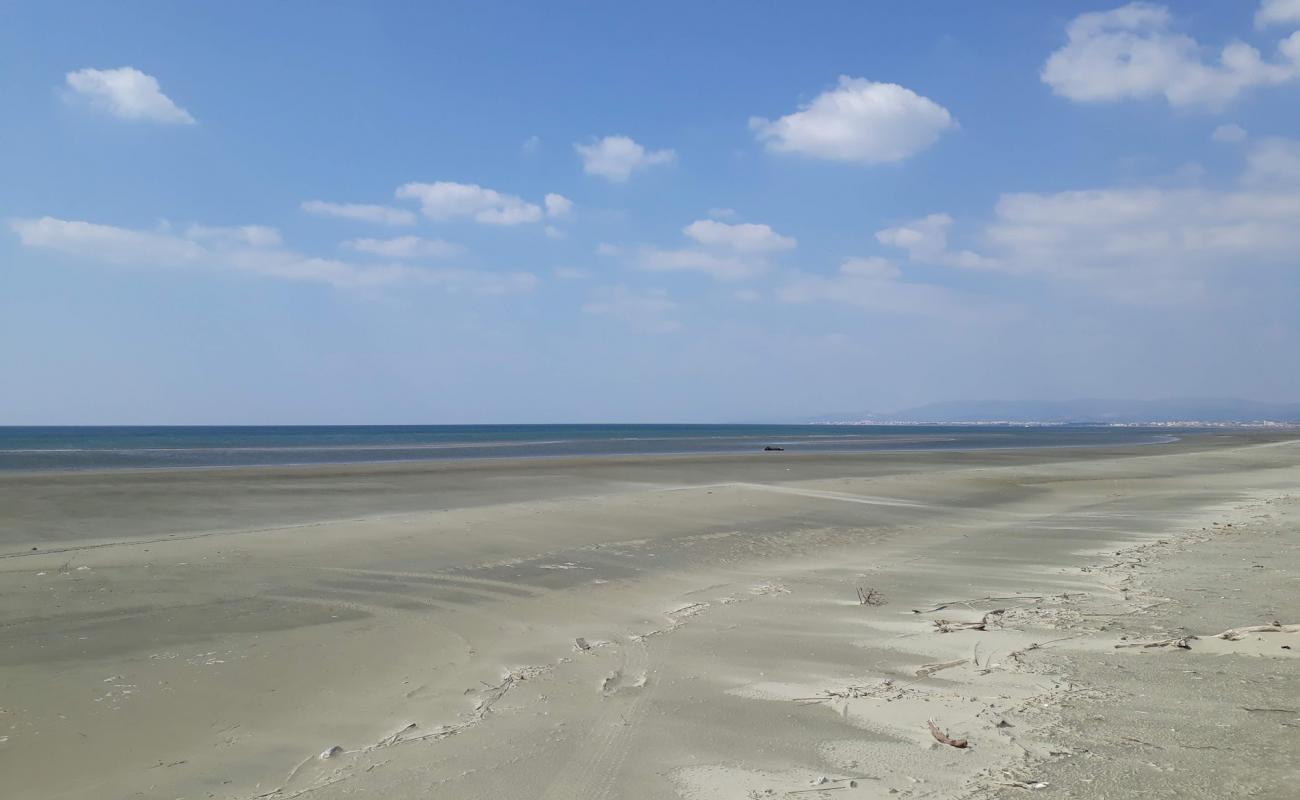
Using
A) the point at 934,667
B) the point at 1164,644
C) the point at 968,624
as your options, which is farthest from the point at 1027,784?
the point at 968,624

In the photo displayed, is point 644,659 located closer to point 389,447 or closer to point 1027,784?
point 1027,784

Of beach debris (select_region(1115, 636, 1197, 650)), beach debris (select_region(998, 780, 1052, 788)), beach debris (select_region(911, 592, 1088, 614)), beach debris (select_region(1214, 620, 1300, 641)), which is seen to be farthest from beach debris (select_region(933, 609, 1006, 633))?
beach debris (select_region(998, 780, 1052, 788))

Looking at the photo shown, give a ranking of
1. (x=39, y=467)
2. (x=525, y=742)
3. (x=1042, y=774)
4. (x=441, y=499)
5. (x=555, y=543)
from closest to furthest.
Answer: (x=1042, y=774)
(x=525, y=742)
(x=555, y=543)
(x=441, y=499)
(x=39, y=467)

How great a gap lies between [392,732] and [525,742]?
955 mm

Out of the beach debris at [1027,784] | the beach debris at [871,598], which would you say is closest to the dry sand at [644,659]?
the beach debris at [1027,784]

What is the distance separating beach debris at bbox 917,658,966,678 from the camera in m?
6.33

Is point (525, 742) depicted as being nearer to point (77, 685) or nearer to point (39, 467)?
point (77, 685)

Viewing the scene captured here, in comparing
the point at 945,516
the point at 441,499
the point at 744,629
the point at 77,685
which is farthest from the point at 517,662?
the point at 441,499

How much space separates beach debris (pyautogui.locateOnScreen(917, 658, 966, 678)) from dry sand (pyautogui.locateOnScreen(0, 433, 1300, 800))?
0.08ft

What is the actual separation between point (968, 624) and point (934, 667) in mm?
1608

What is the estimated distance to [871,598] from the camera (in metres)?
9.32

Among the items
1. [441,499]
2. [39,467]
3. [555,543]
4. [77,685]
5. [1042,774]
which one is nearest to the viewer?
[1042,774]

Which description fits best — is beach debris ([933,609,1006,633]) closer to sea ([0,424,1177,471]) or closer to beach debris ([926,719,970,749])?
beach debris ([926,719,970,749])

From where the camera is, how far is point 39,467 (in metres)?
36.5
